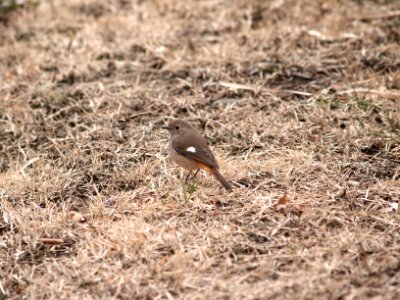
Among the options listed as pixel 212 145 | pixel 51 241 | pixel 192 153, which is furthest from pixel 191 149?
pixel 51 241

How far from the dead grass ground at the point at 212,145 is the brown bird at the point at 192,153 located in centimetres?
17

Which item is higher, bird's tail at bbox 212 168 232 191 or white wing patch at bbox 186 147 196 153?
white wing patch at bbox 186 147 196 153

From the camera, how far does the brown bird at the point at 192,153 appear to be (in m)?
5.57

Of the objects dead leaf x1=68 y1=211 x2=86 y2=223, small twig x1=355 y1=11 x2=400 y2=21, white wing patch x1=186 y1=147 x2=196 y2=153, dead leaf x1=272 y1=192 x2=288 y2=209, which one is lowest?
small twig x1=355 y1=11 x2=400 y2=21

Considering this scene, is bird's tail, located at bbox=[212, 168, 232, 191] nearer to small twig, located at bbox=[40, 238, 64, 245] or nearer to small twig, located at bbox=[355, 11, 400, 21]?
small twig, located at bbox=[40, 238, 64, 245]

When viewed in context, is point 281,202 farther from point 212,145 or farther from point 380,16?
point 380,16

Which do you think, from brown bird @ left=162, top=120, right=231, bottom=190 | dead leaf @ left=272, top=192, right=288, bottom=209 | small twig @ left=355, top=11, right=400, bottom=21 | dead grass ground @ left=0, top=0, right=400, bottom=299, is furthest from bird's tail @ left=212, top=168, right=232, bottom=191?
small twig @ left=355, top=11, right=400, bottom=21

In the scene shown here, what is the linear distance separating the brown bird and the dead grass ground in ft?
0.55

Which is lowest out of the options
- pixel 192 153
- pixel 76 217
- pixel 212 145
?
pixel 212 145

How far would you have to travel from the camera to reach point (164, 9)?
30.3 ft

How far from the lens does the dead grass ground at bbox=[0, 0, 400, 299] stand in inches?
180

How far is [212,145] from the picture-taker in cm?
648

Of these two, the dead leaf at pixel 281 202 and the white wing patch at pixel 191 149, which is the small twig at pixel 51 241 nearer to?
the white wing patch at pixel 191 149

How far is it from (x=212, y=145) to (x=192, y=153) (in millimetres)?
838
